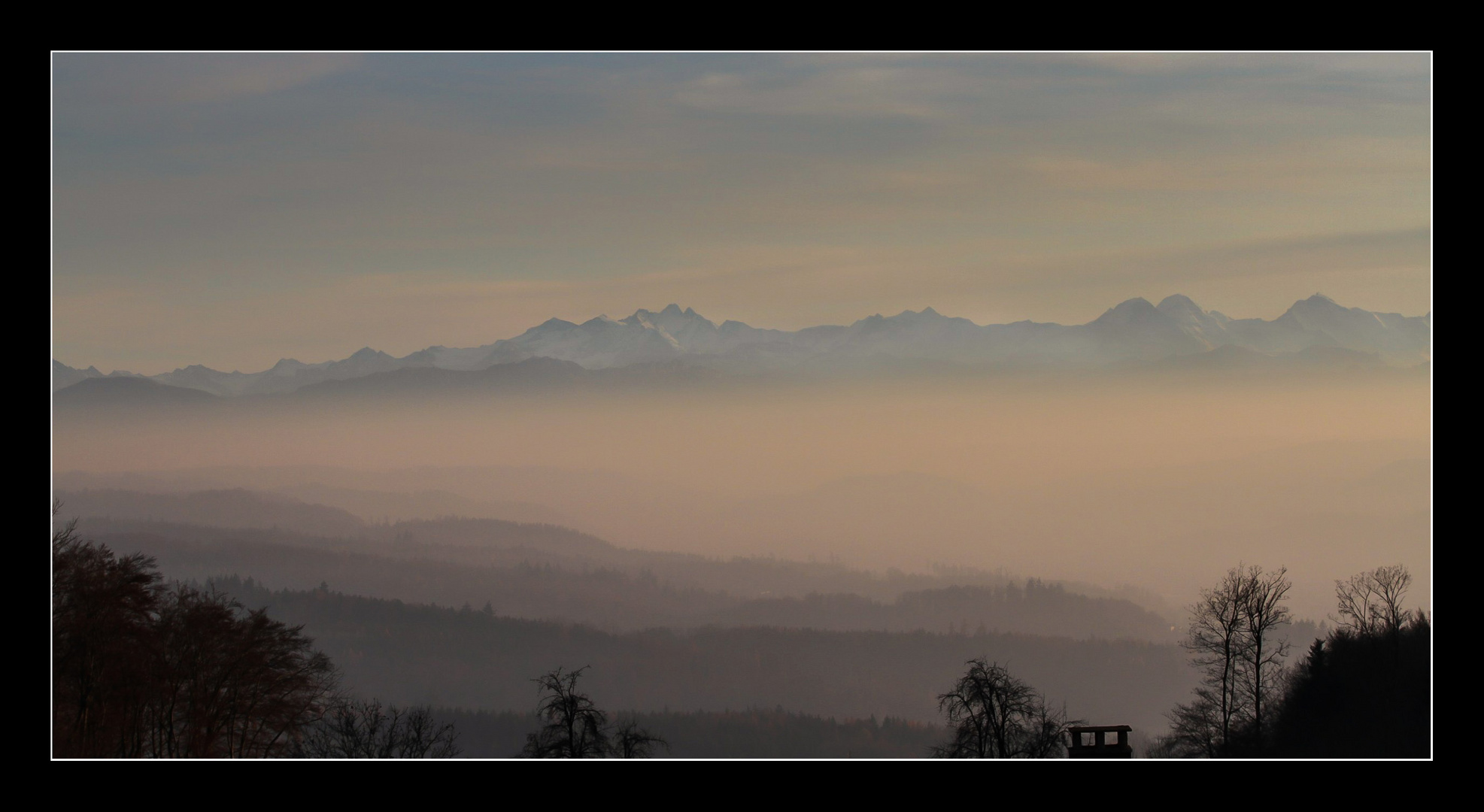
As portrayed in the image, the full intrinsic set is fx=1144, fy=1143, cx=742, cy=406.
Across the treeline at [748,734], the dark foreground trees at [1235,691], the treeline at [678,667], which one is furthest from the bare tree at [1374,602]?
the treeline at [678,667]

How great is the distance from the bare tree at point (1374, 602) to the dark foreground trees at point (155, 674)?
65.3 m

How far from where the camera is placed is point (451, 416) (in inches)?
7151

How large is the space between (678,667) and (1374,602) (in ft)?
Result: 403

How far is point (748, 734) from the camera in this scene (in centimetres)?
17025

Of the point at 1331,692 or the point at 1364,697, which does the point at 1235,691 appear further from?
the point at 1364,697

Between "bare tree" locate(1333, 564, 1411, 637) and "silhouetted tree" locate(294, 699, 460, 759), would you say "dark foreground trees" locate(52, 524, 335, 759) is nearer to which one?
"silhouetted tree" locate(294, 699, 460, 759)

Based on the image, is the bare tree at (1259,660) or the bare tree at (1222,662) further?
the bare tree at (1222,662)

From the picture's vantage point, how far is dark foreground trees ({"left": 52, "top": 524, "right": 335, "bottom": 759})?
58.3m

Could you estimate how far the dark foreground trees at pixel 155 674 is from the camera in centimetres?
5831

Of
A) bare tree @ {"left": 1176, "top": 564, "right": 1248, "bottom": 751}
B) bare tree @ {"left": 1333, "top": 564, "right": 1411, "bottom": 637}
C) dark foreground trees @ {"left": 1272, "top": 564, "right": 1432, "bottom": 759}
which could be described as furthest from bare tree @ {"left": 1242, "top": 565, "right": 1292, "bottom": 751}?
bare tree @ {"left": 1333, "top": 564, "right": 1411, "bottom": 637}

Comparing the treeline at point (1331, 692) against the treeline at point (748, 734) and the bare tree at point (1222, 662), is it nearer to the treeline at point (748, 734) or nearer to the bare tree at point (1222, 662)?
the bare tree at point (1222, 662)

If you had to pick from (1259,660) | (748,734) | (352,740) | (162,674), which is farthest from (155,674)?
(748,734)
